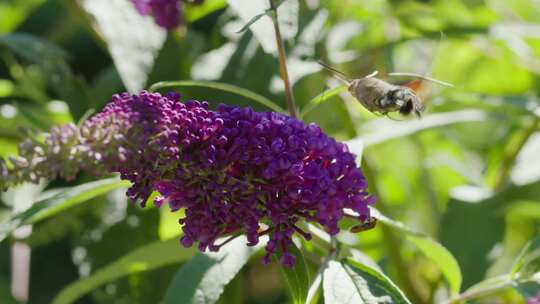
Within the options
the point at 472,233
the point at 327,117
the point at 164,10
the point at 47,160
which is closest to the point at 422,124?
the point at 472,233

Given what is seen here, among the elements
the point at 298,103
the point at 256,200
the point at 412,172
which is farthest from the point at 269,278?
the point at 256,200

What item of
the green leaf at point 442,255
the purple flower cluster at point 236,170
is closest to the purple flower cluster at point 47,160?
the purple flower cluster at point 236,170

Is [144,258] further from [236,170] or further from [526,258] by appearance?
[526,258]

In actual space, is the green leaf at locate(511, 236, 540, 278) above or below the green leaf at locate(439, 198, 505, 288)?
above

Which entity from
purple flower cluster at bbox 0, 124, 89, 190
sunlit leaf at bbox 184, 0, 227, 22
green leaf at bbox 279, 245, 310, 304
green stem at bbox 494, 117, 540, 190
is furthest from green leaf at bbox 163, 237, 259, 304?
green stem at bbox 494, 117, 540, 190

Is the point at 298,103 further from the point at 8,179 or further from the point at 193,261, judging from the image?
the point at 8,179

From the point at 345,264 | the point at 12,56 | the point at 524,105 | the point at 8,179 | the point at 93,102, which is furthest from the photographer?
the point at 12,56

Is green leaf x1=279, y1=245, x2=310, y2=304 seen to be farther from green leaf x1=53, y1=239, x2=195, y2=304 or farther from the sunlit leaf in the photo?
the sunlit leaf
